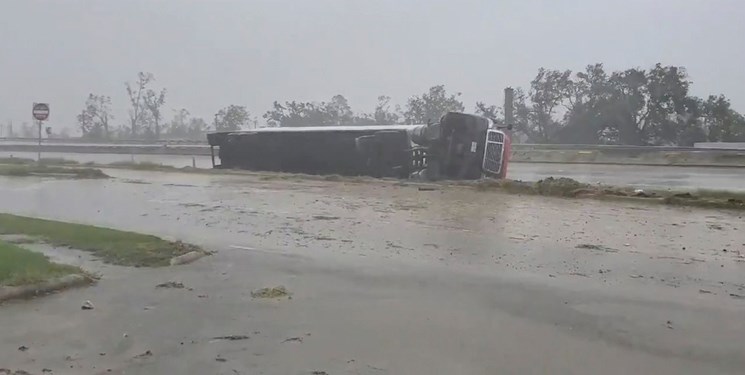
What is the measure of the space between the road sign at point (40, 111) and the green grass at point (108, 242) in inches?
831

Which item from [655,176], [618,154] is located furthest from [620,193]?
[618,154]

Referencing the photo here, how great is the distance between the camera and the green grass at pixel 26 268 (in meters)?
7.41

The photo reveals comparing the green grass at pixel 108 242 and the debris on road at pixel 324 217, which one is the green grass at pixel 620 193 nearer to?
the debris on road at pixel 324 217

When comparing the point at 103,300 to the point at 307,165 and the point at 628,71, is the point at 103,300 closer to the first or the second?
the point at 307,165

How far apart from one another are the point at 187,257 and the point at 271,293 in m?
2.20

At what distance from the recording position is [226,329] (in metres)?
6.20

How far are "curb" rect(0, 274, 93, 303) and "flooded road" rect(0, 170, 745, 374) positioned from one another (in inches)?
7.8

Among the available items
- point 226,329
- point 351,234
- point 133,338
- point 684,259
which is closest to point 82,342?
point 133,338

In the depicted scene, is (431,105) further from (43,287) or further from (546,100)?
(43,287)

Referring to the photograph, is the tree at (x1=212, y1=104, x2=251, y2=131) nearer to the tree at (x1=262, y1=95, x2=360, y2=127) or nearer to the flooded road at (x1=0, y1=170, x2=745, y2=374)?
the tree at (x1=262, y1=95, x2=360, y2=127)

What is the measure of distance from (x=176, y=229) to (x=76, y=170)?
17272mm

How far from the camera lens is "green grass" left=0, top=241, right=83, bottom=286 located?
24.3 ft

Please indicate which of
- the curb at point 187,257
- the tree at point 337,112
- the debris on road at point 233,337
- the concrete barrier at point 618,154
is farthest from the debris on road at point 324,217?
the tree at point 337,112

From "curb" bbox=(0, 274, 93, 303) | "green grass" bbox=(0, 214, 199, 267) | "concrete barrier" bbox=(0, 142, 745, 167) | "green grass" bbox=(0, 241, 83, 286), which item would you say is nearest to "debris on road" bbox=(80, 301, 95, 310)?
"curb" bbox=(0, 274, 93, 303)
